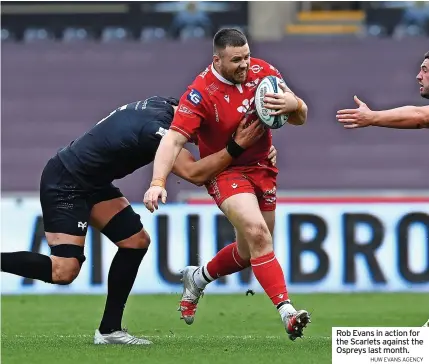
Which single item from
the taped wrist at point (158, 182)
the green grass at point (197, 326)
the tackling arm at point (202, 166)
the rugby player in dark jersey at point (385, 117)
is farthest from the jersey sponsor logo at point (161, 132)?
the green grass at point (197, 326)

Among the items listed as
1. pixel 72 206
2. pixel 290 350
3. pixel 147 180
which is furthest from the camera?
pixel 147 180

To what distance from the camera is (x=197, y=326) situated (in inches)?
387

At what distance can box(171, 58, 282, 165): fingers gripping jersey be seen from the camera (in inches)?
302

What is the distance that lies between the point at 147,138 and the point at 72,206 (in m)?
0.77

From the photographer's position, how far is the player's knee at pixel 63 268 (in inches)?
315

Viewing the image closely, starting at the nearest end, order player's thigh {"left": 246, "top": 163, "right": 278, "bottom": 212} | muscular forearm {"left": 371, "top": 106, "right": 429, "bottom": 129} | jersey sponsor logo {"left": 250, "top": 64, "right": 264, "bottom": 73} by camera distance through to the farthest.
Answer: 1. muscular forearm {"left": 371, "top": 106, "right": 429, "bottom": 129}
2. jersey sponsor logo {"left": 250, "top": 64, "right": 264, "bottom": 73}
3. player's thigh {"left": 246, "top": 163, "right": 278, "bottom": 212}

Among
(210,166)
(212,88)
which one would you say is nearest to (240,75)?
(212,88)

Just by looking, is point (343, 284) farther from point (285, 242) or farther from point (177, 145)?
point (177, 145)

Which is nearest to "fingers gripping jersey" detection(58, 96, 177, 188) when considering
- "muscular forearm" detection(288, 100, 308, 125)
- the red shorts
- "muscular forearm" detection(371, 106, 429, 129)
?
the red shorts

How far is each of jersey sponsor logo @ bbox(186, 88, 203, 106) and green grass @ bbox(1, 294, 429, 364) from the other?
1.65 metres

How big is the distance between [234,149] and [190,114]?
1.27ft

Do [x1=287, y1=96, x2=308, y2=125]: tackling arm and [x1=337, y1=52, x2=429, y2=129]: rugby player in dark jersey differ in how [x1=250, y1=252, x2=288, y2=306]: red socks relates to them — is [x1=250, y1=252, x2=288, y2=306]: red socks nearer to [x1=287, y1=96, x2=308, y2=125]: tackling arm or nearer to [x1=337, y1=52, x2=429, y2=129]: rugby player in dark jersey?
[x1=287, y1=96, x2=308, y2=125]: tackling arm

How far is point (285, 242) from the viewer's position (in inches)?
530

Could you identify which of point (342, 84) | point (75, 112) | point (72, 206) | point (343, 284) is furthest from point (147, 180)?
point (72, 206)
